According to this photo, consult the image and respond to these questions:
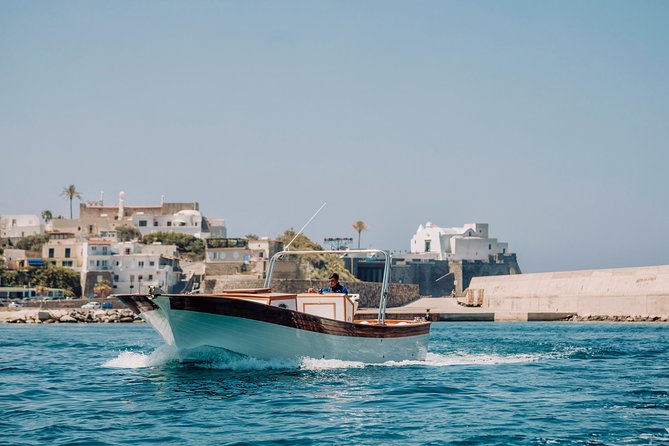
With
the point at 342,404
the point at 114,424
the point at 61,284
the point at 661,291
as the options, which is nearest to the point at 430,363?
the point at 342,404

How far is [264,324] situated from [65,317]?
53.9 metres

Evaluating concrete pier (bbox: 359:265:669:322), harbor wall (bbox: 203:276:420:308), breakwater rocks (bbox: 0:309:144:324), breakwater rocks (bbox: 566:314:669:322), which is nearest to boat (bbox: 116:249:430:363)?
concrete pier (bbox: 359:265:669:322)

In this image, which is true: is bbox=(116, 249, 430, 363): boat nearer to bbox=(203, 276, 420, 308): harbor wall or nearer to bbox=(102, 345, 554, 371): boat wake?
bbox=(102, 345, 554, 371): boat wake

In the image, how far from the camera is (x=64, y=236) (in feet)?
372

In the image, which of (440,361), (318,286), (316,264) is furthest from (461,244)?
(440,361)

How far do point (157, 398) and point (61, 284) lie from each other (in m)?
83.7

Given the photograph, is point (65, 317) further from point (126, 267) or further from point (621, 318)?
point (621, 318)

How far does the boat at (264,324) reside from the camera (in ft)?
68.0

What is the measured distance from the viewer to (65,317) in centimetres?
7112

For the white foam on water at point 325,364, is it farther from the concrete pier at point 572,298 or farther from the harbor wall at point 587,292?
the harbor wall at point 587,292

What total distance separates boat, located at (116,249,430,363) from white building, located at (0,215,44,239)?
351 feet

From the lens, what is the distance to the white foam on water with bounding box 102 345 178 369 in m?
22.7

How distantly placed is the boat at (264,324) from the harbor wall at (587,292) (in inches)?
1926

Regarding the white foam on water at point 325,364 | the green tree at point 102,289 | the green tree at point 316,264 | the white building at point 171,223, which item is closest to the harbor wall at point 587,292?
the green tree at point 316,264
